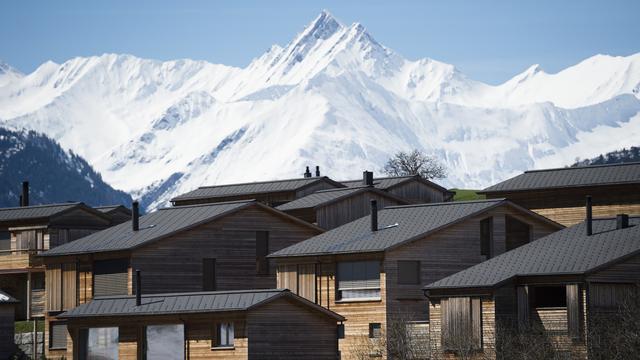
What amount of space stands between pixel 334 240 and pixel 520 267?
47.7 feet

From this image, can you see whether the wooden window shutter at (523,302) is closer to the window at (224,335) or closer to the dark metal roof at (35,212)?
the window at (224,335)

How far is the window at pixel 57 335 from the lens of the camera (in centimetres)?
8625

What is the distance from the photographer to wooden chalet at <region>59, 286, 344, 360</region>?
233 feet

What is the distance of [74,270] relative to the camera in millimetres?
88188

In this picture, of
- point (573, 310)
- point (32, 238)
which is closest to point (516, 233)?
point (573, 310)

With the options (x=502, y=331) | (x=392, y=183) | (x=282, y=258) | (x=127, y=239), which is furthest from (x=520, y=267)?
(x=392, y=183)

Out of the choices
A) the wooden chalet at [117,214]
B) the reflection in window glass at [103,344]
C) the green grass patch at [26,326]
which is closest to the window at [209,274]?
the reflection in window glass at [103,344]

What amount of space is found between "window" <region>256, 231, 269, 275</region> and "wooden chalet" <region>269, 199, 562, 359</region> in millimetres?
3588

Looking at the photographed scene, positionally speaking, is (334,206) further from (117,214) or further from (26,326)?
(117,214)

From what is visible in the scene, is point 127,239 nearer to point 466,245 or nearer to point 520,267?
point 466,245

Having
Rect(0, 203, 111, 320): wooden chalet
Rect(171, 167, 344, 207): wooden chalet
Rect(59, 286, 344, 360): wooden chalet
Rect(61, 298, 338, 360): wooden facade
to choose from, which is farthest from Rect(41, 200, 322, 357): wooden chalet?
Rect(171, 167, 344, 207): wooden chalet

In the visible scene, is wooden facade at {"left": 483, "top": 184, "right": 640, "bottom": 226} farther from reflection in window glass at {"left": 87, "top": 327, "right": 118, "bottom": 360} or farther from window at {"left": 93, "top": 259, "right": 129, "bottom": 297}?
reflection in window glass at {"left": 87, "top": 327, "right": 118, "bottom": 360}

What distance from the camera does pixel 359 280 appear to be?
3167 inches

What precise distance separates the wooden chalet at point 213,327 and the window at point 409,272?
23.3 feet
